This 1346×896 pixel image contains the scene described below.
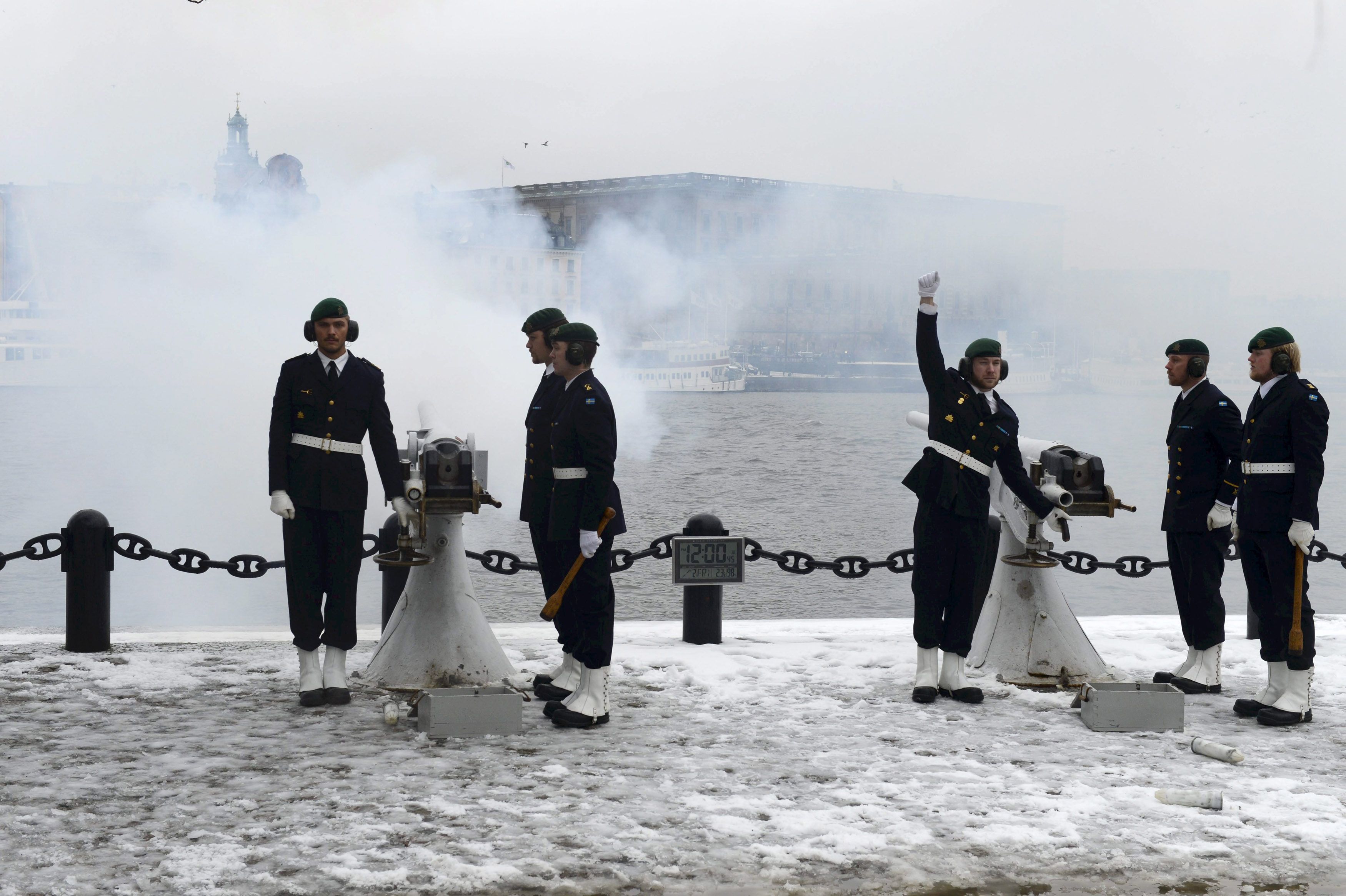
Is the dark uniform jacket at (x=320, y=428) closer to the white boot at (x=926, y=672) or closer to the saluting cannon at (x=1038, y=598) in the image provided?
the white boot at (x=926, y=672)

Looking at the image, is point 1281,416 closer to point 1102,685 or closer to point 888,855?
point 1102,685

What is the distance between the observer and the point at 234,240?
112 ft

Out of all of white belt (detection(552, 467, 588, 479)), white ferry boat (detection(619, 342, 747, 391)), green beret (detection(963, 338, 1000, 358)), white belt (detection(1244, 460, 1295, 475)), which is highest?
white ferry boat (detection(619, 342, 747, 391))

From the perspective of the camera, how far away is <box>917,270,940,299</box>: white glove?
5531mm

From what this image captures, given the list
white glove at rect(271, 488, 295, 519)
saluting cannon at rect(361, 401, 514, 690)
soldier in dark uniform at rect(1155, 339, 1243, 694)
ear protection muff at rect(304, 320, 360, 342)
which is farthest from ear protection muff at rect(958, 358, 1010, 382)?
white glove at rect(271, 488, 295, 519)

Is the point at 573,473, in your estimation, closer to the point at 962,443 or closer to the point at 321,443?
the point at 321,443

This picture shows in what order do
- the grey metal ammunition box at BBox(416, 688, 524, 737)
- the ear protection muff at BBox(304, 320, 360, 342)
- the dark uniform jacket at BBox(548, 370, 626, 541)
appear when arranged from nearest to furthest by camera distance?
1. the grey metal ammunition box at BBox(416, 688, 524, 737)
2. the dark uniform jacket at BBox(548, 370, 626, 541)
3. the ear protection muff at BBox(304, 320, 360, 342)

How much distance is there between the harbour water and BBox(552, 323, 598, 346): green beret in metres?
4.17

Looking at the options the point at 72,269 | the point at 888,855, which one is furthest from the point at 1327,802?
the point at 72,269

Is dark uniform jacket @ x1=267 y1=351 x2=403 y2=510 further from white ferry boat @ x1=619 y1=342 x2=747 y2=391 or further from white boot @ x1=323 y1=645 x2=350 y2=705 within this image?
white ferry boat @ x1=619 y1=342 x2=747 y2=391

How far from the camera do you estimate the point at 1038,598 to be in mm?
6172

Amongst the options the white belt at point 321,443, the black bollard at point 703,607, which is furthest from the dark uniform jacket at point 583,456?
the black bollard at point 703,607

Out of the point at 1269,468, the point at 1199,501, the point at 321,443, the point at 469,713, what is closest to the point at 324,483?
the point at 321,443

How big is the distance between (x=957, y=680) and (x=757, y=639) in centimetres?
147
